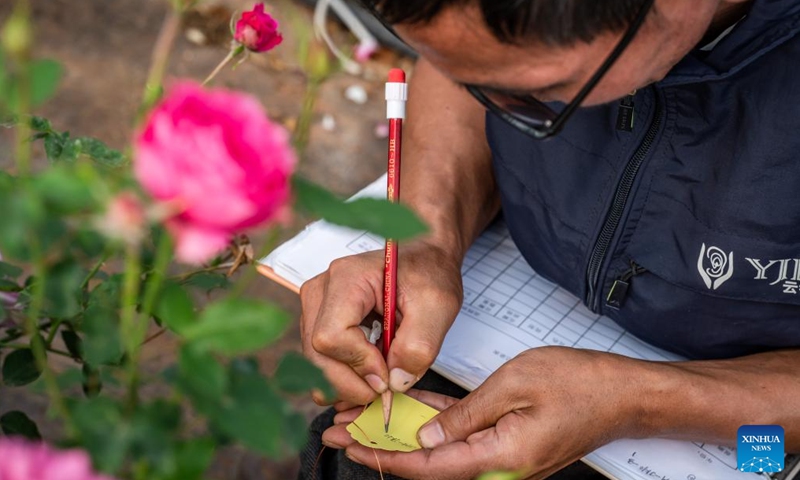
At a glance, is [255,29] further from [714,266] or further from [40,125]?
[714,266]

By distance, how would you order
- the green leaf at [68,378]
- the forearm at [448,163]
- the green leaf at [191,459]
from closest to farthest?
the green leaf at [191,459] → the green leaf at [68,378] → the forearm at [448,163]

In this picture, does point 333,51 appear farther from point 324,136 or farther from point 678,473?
point 678,473

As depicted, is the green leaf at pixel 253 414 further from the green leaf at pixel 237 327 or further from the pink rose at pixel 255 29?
the pink rose at pixel 255 29

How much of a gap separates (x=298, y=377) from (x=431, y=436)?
484 mm

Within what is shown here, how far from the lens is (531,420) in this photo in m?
0.97

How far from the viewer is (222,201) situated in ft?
1.22

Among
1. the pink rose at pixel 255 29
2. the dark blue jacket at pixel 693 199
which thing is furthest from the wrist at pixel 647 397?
the pink rose at pixel 255 29

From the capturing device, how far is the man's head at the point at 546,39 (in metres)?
0.73

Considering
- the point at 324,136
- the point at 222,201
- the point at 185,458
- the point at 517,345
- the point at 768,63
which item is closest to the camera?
the point at 222,201

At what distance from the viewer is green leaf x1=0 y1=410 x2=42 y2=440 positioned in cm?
72

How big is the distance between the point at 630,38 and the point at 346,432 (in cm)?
55

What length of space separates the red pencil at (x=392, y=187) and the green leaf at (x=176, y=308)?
48 cm

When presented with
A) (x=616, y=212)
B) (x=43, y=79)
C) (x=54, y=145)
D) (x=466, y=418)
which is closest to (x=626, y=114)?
(x=616, y=212)

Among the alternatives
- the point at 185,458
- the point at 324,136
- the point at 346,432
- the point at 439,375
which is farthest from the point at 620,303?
the point at 324,136
